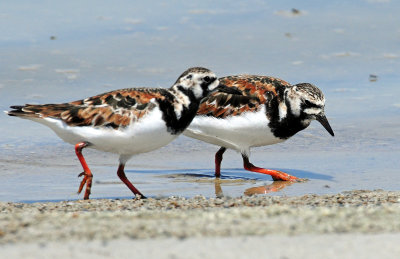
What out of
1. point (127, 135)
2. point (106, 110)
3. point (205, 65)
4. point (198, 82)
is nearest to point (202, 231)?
point (127, 135)

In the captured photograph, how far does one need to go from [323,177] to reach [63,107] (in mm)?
2967

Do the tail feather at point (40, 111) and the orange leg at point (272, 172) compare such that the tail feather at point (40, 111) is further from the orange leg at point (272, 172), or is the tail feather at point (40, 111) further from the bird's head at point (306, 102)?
the bird's head at point (306, 102)

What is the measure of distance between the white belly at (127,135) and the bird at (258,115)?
1.42 metres

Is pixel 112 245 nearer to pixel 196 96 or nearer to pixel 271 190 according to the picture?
pixel 196 96

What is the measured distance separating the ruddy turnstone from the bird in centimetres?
109

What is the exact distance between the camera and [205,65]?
42.4 ft

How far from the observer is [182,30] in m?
14.7

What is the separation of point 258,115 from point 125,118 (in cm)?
185

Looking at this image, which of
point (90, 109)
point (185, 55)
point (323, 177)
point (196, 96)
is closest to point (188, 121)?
point (196, 96)

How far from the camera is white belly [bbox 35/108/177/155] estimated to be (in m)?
7.07

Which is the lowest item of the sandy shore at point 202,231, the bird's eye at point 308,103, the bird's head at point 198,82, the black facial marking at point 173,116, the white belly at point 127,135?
the sandy shore at point 202,231

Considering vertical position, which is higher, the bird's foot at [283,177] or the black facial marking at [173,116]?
the black facial marking at [173,116]

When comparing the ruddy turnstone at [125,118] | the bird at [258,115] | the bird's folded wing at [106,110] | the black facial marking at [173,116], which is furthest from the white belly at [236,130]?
the bird's folded wing at [106,110]

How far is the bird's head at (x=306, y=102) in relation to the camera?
27.8 feet
